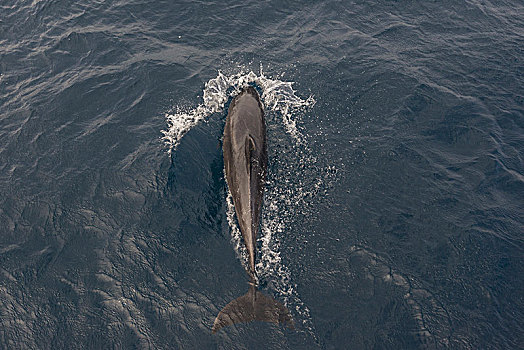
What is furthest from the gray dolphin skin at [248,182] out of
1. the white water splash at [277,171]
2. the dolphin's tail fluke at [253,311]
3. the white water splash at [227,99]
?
the white water splash at [227,99]

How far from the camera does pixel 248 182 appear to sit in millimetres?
15320

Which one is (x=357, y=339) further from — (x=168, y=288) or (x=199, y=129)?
(x=199, y=129)

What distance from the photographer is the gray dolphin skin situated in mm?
12828

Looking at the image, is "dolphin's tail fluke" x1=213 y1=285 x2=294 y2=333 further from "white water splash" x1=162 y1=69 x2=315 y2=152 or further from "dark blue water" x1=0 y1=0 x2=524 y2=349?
"white water splash" x1=162 y1=69 x2=315 y2=152

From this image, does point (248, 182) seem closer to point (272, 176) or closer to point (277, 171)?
point (272, 176)

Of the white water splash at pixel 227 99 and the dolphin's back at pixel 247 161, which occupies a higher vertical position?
the white water splash at pixel 227 99

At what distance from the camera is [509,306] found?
43.1ft

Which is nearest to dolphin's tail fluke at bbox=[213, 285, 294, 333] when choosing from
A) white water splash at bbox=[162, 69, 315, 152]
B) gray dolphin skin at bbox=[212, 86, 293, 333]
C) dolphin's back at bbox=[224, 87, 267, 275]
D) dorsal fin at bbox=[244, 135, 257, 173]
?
gray dolphin skin at bbox=[212, 86, 293, 333]

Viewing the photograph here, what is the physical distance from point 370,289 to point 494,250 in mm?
5337

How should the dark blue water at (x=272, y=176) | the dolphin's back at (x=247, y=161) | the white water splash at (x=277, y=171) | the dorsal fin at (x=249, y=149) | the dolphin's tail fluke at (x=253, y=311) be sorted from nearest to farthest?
the dolphin's tail fluke at (x=253, y=311) < the dark blue water at (x=272, y=176) < the white water splash at (x=277, y=171) < the dolphin's back at (x=247, y=161) < the dorsal fin at (x=249, y=149)

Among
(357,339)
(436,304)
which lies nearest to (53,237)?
(357,339)

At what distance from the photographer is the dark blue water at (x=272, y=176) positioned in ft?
42.9

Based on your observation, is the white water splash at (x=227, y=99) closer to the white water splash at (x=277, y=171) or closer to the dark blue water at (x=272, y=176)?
the white water splash at (x=277, y=171)

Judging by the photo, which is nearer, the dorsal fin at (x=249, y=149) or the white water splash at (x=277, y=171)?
the white water splash at (x=277, y=171)
